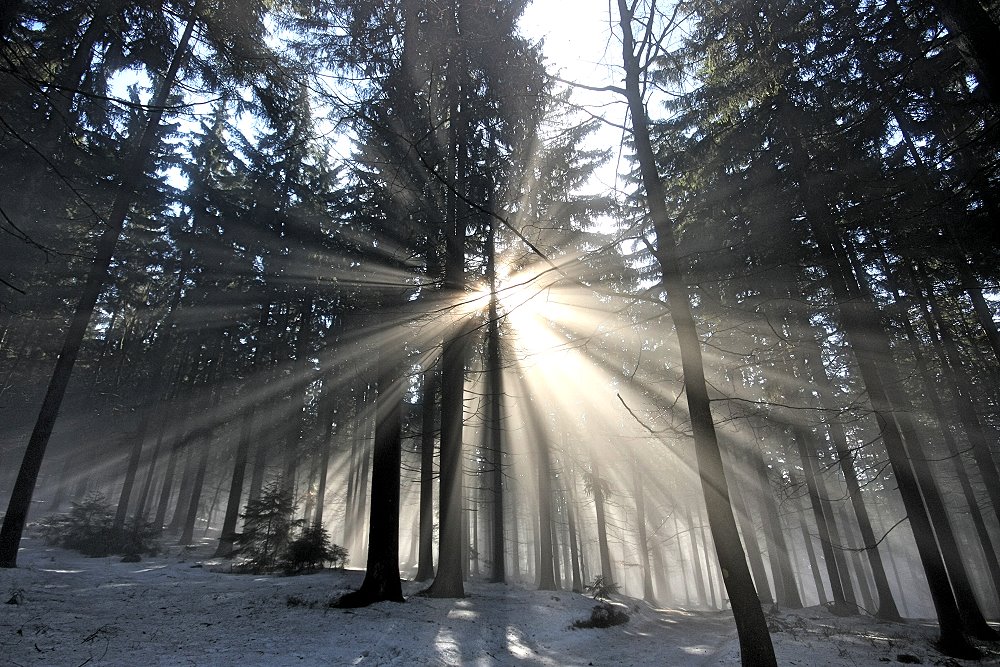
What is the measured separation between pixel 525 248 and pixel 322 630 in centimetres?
984

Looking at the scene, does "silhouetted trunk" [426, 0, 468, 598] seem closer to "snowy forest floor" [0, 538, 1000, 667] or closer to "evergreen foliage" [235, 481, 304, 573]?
"snowy forest floor" [0, 538, 1000, 667]

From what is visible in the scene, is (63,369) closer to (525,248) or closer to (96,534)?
(96,534)

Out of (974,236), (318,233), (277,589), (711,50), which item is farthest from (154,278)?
(974,236)

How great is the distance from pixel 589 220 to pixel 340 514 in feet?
146

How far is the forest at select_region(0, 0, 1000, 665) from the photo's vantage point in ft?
21.9

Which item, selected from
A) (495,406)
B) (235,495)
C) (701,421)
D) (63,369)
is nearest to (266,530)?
(235,495)

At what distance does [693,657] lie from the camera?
921 cm

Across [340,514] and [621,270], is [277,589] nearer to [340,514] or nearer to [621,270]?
[621,270]

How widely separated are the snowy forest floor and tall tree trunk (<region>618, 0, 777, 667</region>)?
442cm

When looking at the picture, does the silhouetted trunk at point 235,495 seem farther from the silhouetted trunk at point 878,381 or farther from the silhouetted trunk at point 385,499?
the silhouetted trunk at point 878,381

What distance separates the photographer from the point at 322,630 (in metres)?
7.47

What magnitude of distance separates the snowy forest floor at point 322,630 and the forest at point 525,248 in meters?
1.27

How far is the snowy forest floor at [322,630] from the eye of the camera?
612 centimetres

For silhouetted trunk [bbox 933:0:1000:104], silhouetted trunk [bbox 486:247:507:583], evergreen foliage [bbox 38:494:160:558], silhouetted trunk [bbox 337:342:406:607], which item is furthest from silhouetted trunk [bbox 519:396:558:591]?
silhouetted trunk [bbox 933:0:1000:104]
